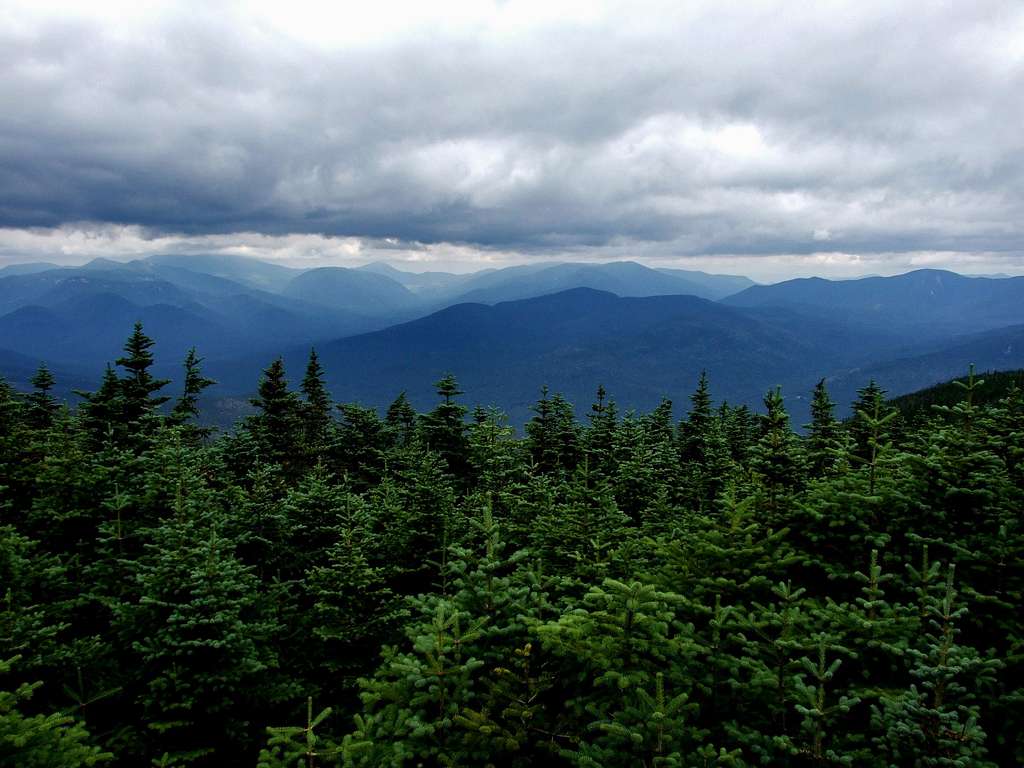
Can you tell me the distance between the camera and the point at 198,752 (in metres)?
9.15

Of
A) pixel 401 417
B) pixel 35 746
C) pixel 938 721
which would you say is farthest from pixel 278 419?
pixel 938 721

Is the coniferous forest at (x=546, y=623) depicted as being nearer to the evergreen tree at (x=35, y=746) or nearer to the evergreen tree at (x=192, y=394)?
the evergreen tree at (x=35, y=746)

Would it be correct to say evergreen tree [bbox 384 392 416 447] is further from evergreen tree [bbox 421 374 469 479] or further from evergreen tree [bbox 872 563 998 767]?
evergreen tree [bbox 872 563 998 767]

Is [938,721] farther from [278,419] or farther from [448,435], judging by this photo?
[278,419]

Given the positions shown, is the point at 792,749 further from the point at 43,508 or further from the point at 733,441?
the point at 733,441

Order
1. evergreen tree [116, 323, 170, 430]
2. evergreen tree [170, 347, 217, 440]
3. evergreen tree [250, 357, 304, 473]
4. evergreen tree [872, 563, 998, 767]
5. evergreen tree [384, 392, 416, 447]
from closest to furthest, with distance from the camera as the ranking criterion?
1. evergreen tree [872, 563, 998, 767]
2. evergreen tree [116, 323, 170, 430]
3. evergreen tree [170, 347, 217, 440]
4. evergreen tree [250, 357, 304, 473]
5. evergreen tree [384, 392, 416, 447]

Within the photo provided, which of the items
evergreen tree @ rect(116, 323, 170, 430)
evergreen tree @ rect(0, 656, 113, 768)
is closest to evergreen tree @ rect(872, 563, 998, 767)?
evergreen tree @ rect(0, 656, 113, 768)

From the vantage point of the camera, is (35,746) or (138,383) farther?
(138,383)

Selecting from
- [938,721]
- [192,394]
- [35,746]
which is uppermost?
[938,721]

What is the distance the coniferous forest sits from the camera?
6488 millimetres

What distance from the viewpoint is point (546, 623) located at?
24.8 ft

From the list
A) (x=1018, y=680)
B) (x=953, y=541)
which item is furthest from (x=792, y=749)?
(x=953, y=541)

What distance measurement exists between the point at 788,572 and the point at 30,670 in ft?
45.6

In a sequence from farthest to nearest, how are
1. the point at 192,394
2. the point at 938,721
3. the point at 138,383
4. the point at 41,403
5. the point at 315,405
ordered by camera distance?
1. the point at 315,405
2. the point at 41,403
3. the point at 192,394
4. the point at 138,383
5. the point at 938,721
